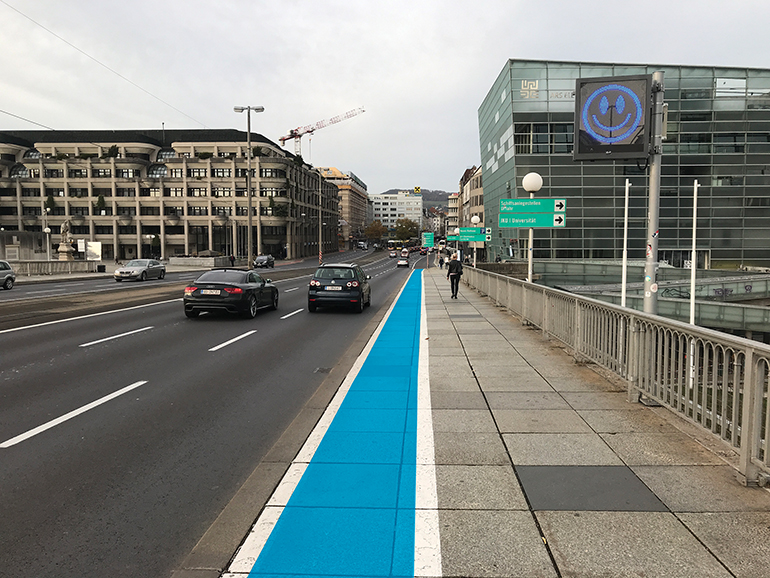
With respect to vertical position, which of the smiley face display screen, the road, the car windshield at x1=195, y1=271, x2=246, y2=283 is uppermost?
the smiley face display screen

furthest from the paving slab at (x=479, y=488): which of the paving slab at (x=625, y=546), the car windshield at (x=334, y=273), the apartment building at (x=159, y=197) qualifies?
Answer: the apartment building at (x=159, y=197)

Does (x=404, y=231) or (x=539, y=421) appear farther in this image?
(x=404, y=231)

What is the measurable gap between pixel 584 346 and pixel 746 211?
49.6 meters

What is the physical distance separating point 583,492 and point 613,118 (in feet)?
24.5

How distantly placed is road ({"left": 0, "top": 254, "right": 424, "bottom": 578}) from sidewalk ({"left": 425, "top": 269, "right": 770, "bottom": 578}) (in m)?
1.91

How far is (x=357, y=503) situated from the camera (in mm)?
4055

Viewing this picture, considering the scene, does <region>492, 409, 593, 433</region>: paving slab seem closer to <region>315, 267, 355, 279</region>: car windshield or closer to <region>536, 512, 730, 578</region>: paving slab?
<region>536, 512, 730, 578</region>: paving slab

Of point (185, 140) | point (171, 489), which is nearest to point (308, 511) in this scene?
point (171, 489)

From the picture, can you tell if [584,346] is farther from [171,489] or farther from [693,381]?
[171,489]

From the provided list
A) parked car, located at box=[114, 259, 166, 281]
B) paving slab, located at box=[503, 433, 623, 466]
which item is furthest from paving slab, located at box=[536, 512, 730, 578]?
parked car, located at box=[114, 259, 166, 281]

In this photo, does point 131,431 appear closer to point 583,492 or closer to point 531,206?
point 583,492

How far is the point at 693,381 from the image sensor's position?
510 cm

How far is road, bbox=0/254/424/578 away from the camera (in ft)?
11.8

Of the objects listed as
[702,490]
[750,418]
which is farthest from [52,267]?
[750,418]
